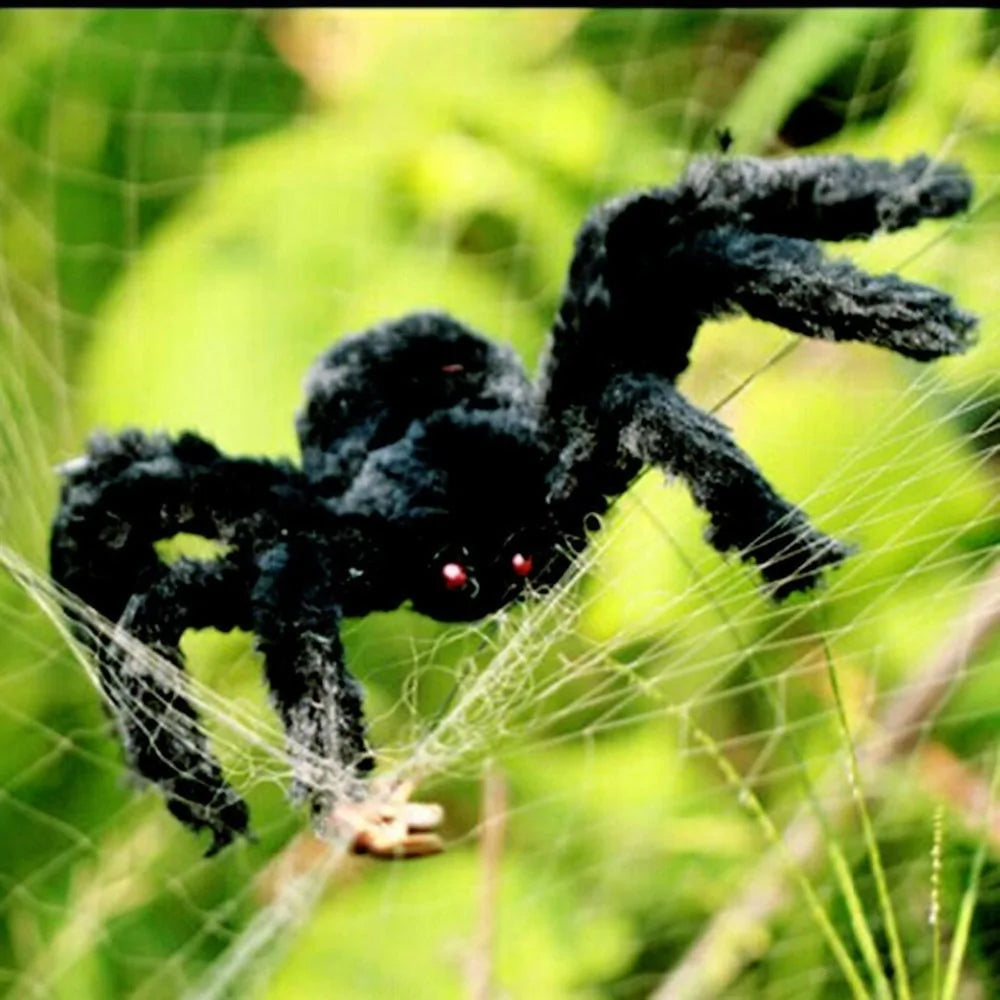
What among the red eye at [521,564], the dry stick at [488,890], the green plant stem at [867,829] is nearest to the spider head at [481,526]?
the red eye at [521,564]

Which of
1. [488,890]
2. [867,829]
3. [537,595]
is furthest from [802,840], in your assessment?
[537,595]

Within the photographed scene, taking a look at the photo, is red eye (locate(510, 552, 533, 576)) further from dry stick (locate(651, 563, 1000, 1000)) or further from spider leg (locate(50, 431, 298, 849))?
dry stick (locate(651, 563, 1000, 1000))

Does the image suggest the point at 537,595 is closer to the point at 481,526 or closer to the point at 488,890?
the point at 481,526

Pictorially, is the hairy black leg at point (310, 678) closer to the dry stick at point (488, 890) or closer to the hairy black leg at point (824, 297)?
the hairy black leg at point (824, 297)

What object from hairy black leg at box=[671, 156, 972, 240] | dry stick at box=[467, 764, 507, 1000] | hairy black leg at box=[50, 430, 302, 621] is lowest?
dry stick at box=[467, 764, 507, 1000]

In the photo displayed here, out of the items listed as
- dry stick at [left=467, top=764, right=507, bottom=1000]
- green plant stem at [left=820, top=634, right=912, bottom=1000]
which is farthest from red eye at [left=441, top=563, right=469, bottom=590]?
dry stick at [left=467, top=764, right=507, bottom=1000]

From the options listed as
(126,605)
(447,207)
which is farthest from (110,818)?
(126,605)
